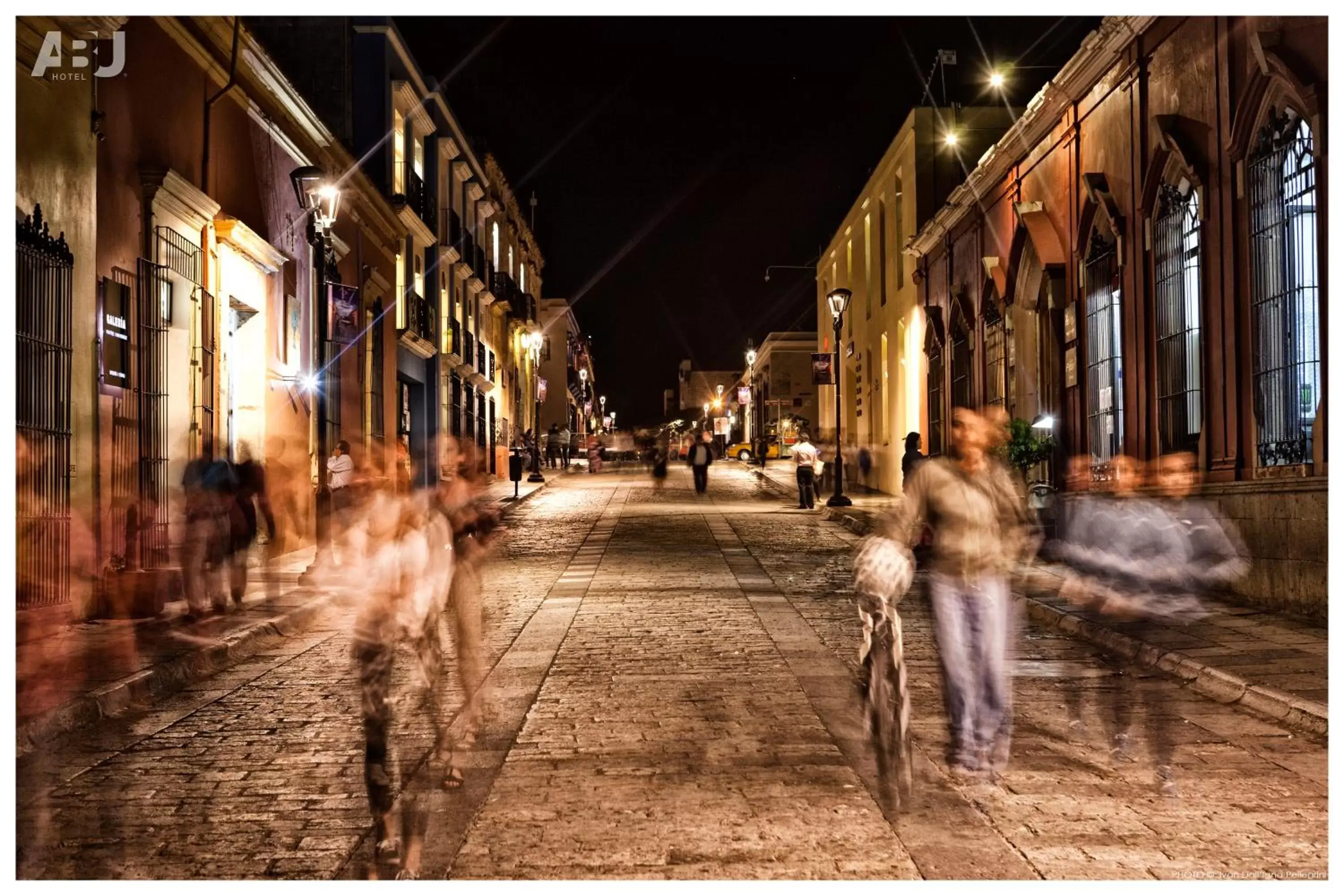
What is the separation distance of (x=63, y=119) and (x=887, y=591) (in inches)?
344

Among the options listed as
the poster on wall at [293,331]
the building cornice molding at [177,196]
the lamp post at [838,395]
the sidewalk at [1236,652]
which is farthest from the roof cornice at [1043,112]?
the poster on wall at [293,331]

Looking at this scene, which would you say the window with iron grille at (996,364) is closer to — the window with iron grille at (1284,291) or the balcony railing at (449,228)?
the window with iron grille at (1284,291)

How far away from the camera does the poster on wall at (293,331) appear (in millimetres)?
18969

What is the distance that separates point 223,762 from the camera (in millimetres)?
6578

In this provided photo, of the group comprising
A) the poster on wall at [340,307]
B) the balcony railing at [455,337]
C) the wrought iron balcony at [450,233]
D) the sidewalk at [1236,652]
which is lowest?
the sidewalk at [1236,652]

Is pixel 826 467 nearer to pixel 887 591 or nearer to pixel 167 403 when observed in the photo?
pixel 167 403

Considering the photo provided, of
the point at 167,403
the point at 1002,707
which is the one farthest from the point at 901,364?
the point at 1002,707

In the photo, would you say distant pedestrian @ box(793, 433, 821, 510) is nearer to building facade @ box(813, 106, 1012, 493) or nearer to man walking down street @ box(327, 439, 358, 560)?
building facade @ box(813, 106, 1012, 493)

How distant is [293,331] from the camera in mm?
19375

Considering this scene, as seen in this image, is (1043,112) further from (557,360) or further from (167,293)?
(557,360)

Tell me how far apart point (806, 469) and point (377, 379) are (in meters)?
8.98

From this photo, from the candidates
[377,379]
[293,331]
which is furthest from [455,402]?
[293,331]

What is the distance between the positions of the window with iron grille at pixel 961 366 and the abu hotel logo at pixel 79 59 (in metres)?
16.7
